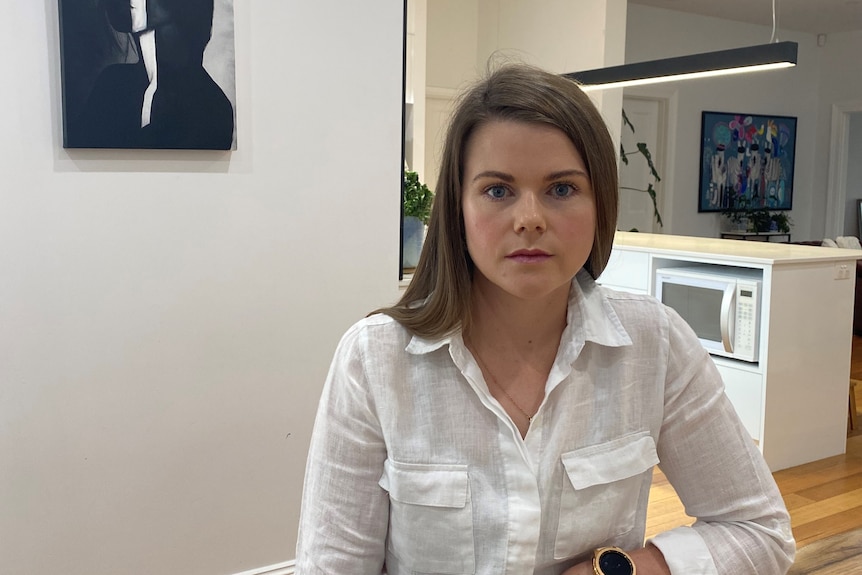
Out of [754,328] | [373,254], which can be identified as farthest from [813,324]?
[373,254]

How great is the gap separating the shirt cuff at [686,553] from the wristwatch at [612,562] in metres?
0.06

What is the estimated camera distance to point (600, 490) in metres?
1.00

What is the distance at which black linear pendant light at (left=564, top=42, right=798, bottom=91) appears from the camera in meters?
3.44

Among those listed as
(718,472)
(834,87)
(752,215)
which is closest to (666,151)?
(752,215)

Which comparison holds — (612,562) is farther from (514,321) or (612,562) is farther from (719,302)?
(719,302)

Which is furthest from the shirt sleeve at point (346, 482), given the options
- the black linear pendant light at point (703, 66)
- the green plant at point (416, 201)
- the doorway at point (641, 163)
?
the doorway at point (641, 163)

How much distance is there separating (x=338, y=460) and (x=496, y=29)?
564 cm

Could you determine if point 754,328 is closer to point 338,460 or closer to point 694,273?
point 694,273

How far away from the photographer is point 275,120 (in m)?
2.12

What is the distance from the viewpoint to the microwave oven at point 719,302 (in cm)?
365

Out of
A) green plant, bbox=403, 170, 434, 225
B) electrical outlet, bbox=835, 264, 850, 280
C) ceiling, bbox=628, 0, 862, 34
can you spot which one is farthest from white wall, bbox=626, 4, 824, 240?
green plant, bbox=403, 170, 434, 225

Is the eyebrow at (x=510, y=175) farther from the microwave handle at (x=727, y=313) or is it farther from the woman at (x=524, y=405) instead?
the microwave handle at (x=727, y=313)

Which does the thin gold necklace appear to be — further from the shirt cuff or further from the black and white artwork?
the black and white artwork

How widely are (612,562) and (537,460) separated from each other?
0.16 meters
